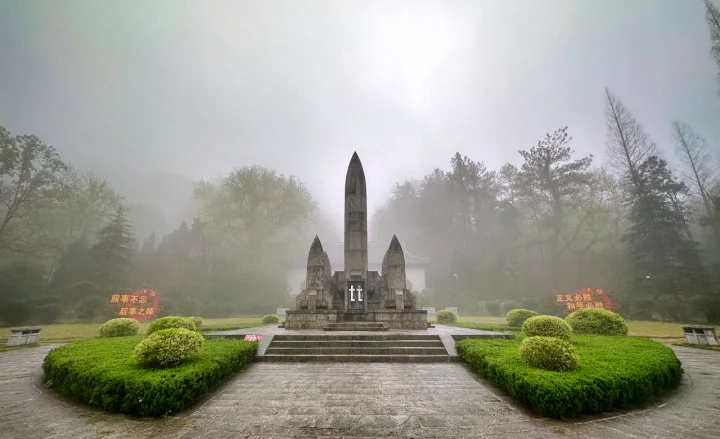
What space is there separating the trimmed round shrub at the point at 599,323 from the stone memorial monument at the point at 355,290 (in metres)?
5.86

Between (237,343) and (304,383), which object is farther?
(237,343)

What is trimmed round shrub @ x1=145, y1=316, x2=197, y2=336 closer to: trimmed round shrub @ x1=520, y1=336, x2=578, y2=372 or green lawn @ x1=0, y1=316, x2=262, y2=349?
green lawn @ x1=0, y1=316, x2=262, y2=349

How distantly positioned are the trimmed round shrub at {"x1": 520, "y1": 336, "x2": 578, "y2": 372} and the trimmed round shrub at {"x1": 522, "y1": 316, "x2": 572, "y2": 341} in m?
3.61

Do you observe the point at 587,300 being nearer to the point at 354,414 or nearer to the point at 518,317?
the point at 518,317

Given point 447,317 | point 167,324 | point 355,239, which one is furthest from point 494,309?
point 167,324

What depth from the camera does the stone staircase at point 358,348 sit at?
8.45 metres

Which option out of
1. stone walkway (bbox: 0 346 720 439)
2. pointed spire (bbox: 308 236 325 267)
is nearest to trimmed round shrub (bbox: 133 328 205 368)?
stone walkway (bbox: 0 346 720 439)

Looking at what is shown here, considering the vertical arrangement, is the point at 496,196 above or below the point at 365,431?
above

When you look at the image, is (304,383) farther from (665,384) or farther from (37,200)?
(37,200)

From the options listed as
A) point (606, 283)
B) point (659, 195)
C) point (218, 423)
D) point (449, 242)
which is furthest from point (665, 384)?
point (449, 242)

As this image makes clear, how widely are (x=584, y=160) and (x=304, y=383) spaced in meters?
38.9

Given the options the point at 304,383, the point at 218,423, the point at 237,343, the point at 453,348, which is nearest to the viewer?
the point at 218,423

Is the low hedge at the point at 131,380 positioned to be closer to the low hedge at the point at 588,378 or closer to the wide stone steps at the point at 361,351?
the wide stone steps at the point at 361,351

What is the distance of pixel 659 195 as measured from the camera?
27.8m
